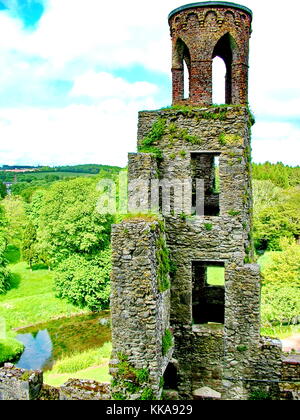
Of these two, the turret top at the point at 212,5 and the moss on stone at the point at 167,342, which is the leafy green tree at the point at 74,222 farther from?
the turret top at the point at 212,5

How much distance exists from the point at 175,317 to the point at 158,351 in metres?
2.02

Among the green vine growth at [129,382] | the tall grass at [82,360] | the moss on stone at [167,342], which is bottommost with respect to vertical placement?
the tall grass at [82,360]

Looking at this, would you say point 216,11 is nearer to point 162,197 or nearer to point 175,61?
point 175,61

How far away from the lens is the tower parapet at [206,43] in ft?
35.5

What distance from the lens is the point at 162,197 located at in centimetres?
1061

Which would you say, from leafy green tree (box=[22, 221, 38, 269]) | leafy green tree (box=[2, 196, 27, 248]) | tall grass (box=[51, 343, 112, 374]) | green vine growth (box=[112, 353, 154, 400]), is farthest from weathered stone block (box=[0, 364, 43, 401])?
leafy green tree (box=[2, 196, 27, 248])

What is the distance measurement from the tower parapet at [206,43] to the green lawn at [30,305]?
21068 millimetres

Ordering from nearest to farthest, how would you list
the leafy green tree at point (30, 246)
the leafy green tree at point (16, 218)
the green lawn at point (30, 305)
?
the green lawn at point (30, 305)
the leafy green tree at point (30, 246)
the leafy green tree at point (16, 218)

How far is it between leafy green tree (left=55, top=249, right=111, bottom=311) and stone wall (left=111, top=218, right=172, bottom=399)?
20.4 metres

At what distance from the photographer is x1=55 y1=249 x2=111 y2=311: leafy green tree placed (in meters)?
29.0

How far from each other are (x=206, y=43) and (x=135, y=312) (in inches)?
279

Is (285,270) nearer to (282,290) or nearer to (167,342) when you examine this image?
(282,290)

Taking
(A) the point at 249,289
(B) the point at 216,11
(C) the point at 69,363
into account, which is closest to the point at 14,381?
(A) the point at 249,289

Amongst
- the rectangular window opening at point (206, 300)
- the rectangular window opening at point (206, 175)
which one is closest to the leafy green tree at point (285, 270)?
the rectangular window opening at point (206, 300)
